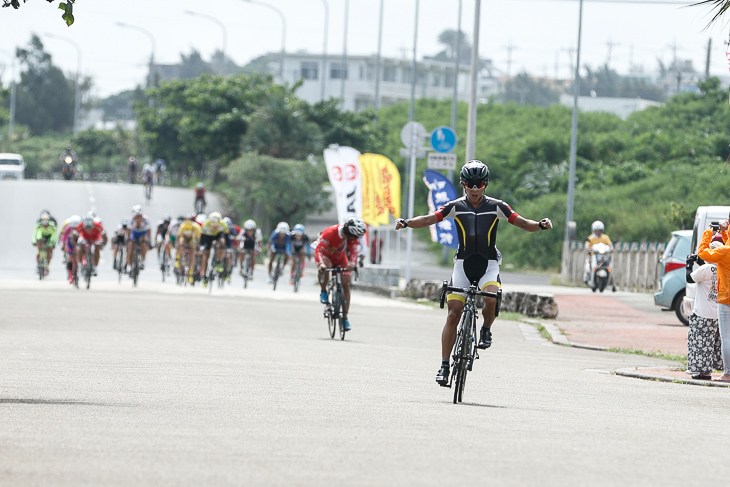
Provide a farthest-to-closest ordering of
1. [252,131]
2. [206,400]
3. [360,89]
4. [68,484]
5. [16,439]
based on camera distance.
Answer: [360,89], [252,131], [206,400], [16,439], [68,484]

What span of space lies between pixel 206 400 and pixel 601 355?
847 centimetres

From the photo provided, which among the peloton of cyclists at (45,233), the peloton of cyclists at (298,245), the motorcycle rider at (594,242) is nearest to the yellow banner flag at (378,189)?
the peloton of cyclists at (298,245)

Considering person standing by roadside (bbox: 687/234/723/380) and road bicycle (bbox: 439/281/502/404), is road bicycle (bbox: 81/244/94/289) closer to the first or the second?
person standing by roadside (bbox: 687/234/723/380)

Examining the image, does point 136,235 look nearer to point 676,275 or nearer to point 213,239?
point 213,239

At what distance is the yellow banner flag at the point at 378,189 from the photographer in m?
33.5

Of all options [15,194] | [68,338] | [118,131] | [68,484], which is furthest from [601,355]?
[118,131]

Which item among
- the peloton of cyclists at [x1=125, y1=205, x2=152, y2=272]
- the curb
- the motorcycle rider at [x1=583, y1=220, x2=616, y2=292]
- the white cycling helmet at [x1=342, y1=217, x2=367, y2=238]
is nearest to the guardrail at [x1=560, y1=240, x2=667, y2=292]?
the motorcycle rider at [x1=583, y1=220, x2=616, y2=292]

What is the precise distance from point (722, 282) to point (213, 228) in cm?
1905

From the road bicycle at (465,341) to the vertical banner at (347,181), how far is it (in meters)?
23.2

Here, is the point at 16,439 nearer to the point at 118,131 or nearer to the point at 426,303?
the point at 426,303

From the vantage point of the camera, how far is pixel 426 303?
29141 millimetres

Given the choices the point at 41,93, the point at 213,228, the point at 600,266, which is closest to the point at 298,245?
the point at 213,228

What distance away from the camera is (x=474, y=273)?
Answer: 1085cm

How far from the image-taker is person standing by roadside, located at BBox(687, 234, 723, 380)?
13.6m
